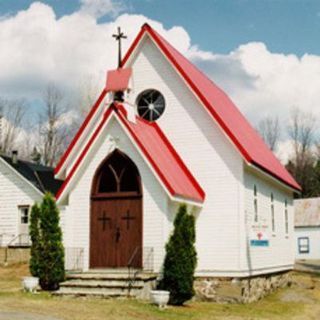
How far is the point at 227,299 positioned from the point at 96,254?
15.6ft

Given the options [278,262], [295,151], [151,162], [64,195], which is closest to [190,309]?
[151,162]

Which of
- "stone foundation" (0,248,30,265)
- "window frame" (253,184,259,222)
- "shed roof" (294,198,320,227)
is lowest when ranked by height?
"stone foundation" (0,248,30,265)

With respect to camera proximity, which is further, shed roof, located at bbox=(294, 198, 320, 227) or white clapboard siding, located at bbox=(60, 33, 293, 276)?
shed roof, located at bbox=(294, 198, 320, 227)

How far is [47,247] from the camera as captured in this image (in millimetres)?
20094

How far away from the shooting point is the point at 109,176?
21516mm

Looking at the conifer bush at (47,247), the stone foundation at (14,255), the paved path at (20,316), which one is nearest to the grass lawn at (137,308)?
the paved path at (20,316)

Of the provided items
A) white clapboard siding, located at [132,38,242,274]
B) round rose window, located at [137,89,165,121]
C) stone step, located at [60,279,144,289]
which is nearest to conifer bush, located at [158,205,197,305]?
stone step, located at [60,279,144,289]

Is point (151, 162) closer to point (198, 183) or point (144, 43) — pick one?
point (198, 183)

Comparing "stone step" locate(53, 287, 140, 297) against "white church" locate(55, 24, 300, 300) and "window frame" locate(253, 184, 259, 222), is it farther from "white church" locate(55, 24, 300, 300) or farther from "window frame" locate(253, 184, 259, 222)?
"window frame" locate(253, 184, 259, 222)

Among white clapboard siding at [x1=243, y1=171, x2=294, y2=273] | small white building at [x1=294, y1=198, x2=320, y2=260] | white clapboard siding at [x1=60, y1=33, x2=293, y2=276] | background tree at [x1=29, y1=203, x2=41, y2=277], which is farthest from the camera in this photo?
small white building at [x1=294, y1=198, x2=320, y2=260]

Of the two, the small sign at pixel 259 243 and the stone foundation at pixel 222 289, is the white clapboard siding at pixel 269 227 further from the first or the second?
the stone foundation at pixel 222 289

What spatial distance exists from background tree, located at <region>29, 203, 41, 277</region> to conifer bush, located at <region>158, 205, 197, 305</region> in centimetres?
427

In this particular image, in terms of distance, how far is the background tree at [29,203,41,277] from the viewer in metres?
20.0

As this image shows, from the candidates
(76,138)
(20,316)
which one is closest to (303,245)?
(76,138)
